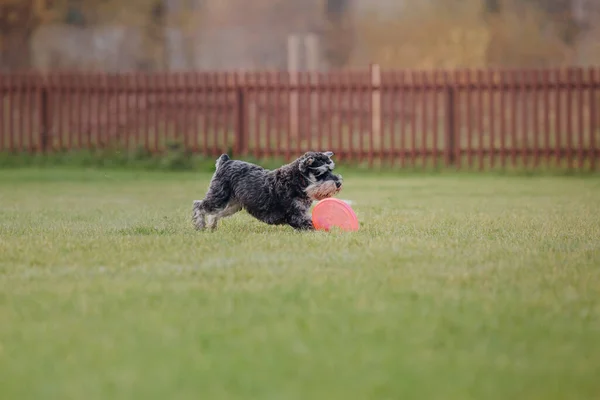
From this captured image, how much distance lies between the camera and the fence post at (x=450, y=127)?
2105 centimetres

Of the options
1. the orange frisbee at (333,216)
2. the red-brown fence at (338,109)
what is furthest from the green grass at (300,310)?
the red-brown fence at (338,109)

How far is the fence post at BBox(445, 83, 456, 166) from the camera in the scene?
829 inches

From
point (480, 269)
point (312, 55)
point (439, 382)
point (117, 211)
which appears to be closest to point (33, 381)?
point (439, 382)

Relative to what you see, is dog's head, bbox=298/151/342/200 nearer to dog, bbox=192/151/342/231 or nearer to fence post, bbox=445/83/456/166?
dog, bbox=192/151/342/231

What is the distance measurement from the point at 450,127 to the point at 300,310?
Answer: 16192mm

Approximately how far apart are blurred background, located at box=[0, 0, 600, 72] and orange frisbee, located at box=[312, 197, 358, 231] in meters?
30.3

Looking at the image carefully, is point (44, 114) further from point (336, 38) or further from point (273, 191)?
point (336, 38)

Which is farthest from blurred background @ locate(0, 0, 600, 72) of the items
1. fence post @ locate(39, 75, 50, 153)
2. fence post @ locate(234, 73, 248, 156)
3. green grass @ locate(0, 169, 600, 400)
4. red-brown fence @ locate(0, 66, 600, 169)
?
green grass @ locate(0, 169, 600, 400)

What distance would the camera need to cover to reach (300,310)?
5395mm

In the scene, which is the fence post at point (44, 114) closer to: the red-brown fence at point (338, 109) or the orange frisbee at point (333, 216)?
the red-brown fence at point (338, 109)

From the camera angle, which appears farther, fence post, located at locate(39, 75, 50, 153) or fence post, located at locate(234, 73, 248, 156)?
fence post, located at locate(39, 75, 50, 153)

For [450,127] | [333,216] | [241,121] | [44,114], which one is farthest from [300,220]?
[44,114]

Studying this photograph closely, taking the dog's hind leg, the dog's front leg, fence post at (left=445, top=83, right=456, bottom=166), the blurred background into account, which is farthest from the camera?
the blurred background

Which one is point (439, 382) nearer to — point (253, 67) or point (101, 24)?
point (101, 24)
